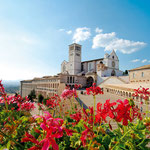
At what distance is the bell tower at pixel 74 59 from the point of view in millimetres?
46119

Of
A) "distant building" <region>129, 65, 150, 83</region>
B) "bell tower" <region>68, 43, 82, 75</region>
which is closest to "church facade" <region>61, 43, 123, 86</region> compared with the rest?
"bell tower" <region>68, 43, 82, 75</region>

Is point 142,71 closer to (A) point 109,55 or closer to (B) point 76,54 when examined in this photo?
(A) point 109,55

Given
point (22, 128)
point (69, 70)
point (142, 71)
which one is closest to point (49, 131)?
point (22, 128)

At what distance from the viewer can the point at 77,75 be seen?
33062 millimetres

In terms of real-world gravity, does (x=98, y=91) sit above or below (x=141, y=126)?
above

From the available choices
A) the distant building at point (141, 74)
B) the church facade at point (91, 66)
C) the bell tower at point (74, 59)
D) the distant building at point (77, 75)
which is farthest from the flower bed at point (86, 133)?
the bell tower at point (74, 59)

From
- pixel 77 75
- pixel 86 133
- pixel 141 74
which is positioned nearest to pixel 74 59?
pixel 77 75

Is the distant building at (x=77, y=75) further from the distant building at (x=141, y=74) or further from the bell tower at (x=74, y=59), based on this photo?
the distant building at (x=141, y=74)

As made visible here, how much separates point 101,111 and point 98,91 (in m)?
0.94

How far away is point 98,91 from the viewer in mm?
1972

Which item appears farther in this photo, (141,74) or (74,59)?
(74,59)

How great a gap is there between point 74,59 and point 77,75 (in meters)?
15.3

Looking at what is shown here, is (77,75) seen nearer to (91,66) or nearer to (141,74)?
(91,66)

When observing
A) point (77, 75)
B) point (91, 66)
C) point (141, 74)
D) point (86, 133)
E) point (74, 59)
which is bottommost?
point (86, 133)
